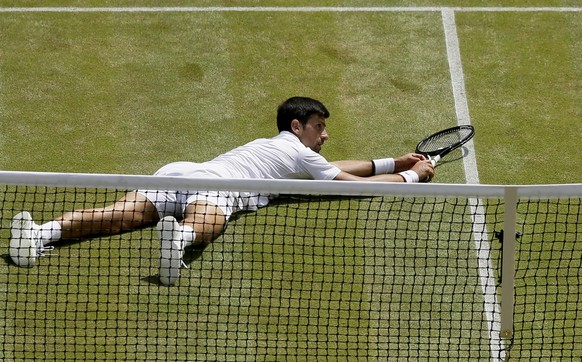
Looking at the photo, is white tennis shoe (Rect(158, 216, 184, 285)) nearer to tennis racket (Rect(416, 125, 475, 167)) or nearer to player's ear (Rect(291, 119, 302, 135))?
player's ear (Rect(291, 119, 302, 135))

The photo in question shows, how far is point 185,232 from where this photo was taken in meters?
11.4

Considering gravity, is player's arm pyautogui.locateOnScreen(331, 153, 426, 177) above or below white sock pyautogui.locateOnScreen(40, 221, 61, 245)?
above

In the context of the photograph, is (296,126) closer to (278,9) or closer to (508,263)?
(508,263)

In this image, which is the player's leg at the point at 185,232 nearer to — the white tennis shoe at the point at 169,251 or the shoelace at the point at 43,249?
the white tennis shoe at the point at 169,251

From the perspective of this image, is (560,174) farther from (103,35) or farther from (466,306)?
(103,35)

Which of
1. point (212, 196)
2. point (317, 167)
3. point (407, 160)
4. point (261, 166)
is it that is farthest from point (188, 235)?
point (407, 160)

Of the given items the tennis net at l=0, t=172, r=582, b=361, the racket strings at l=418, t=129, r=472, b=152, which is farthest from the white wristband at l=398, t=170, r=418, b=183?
the racket strings at l=418, t=129, r=472, b=152

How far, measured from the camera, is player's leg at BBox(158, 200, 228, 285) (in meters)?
11.1

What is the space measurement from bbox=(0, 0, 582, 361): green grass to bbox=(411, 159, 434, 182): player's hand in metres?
0.27

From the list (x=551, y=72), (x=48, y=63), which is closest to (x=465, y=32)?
(x=551, y=72)

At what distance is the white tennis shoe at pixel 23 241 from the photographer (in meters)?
11.3

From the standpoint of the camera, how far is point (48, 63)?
14.8 meters

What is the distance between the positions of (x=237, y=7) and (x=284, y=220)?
4458mm

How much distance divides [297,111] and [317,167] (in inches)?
26.2
